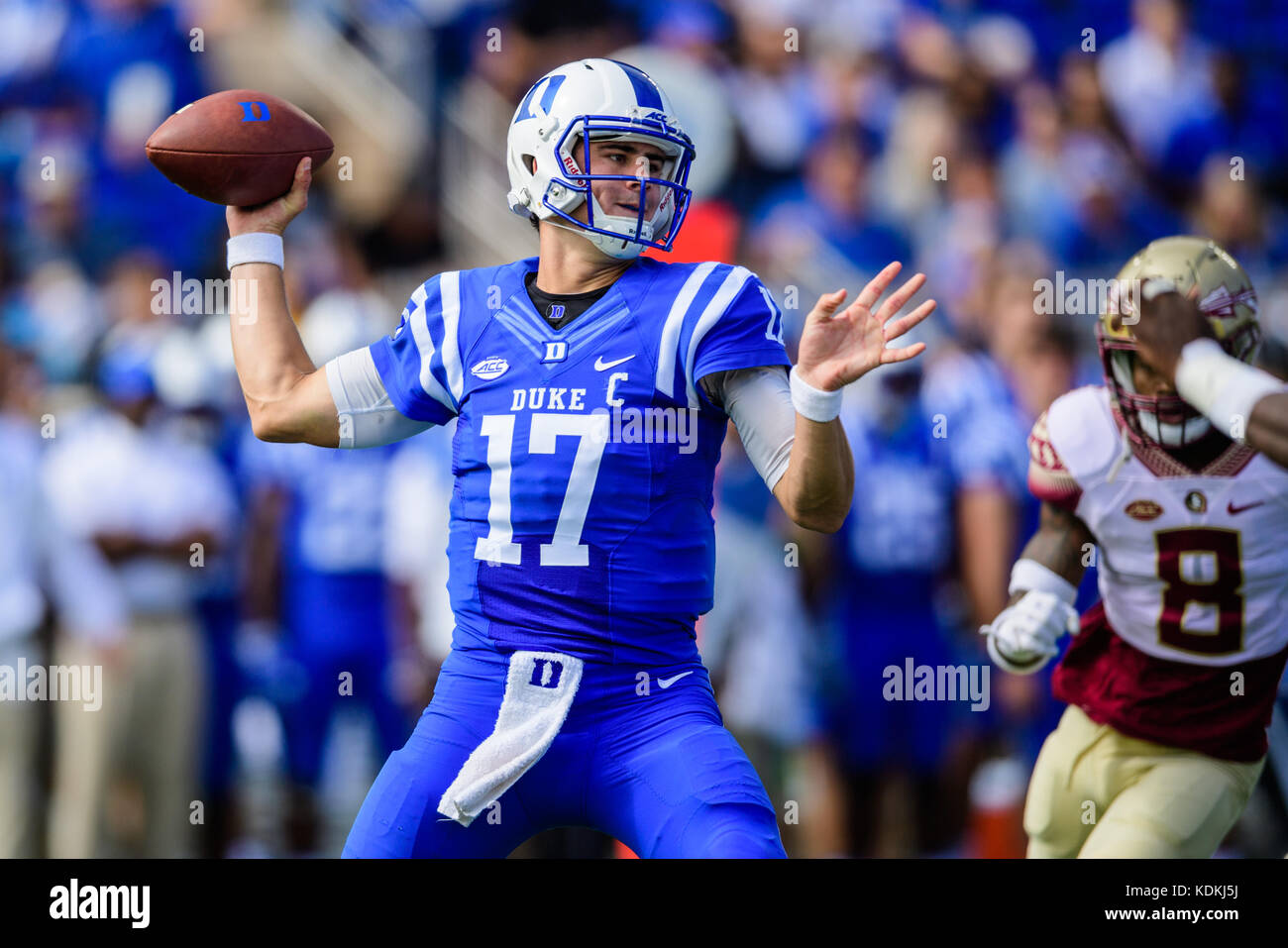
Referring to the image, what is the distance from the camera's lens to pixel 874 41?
267 inches

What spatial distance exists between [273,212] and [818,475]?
4.49 ft

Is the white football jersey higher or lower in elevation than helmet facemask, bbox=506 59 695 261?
lower

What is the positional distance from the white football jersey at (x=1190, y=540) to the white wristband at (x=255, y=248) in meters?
1.86

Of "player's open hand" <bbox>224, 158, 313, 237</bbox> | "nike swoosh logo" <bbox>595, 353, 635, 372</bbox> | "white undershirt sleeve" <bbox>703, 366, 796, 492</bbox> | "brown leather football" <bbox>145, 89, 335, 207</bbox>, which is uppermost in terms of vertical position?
"brown leather football" <bbox>145, 89, 335, 207</bbox>

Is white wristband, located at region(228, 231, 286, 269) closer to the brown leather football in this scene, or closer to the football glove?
the brown leather football

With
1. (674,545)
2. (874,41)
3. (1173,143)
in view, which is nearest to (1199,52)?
(1173,143)

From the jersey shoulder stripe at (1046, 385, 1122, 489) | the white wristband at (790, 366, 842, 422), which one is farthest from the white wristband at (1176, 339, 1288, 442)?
the white wristband at (790, 366, 842, 422)

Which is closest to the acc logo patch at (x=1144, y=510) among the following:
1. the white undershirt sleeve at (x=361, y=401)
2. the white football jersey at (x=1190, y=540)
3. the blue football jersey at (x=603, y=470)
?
the white football jersey at (x=1190, y=540)

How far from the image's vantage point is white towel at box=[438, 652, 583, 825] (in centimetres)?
267

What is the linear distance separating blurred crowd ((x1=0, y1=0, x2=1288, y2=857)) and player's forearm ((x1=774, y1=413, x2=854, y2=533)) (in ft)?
8.96

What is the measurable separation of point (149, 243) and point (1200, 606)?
454 cm

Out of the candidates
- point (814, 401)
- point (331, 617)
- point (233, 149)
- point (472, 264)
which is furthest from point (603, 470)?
point (472, 264)

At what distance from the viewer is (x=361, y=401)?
10.0ft

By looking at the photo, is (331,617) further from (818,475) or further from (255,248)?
(818,475)
